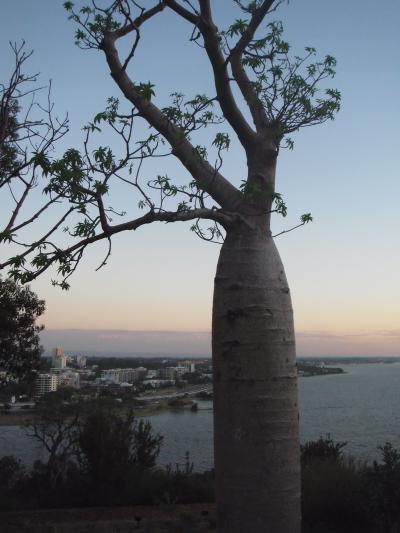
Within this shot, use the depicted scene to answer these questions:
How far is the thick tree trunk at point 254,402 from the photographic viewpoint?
2604 mm

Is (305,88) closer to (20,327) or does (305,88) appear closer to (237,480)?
(237,480)

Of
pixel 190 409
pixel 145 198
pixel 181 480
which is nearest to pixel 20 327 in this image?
pixel 181 480

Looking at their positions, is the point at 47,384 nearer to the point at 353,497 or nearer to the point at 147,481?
the point at 147,481

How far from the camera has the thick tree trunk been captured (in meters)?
2.60

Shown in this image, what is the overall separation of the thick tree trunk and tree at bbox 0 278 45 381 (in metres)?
4.85

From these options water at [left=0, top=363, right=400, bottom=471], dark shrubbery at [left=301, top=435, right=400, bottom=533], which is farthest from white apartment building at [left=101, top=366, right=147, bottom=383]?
dark shrubbery at [left=301, top=435, right=400, bottom=533]

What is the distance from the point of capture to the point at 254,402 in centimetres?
266

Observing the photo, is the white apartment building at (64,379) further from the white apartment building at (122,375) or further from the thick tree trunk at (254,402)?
the thick tree trunk at (254,402)

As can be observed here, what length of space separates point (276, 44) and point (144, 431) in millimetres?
7301

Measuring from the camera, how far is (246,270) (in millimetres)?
2945

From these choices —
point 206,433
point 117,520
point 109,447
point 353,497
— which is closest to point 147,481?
point 109,447

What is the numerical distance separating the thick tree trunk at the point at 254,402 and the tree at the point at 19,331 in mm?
4847

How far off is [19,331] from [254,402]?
5.37 m

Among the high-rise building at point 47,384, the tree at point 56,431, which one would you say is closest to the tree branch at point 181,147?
the tree at point 56,431
